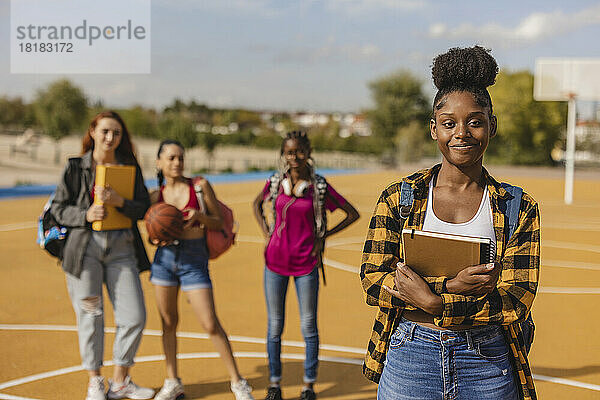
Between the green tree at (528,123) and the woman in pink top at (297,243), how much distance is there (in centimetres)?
6293

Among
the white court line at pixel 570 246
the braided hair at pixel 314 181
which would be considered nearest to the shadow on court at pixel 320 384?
the braided hair at pixel 314 181

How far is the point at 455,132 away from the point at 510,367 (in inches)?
36.2

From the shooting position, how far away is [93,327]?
5.00 meters

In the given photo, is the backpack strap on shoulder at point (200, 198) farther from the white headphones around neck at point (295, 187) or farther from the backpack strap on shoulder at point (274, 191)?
the white headphones around neck at point (295, 187)

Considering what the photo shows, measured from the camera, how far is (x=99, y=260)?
16.5 ft

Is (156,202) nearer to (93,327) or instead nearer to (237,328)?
(93,327)

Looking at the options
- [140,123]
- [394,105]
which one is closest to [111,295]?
[140,123]

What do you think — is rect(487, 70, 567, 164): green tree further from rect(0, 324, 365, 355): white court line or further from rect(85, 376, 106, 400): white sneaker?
rect(85, 376, 106, 400): white sneaker

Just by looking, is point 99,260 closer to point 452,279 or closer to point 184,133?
point 452,279

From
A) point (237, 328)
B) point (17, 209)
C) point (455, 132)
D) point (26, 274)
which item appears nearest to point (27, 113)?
point (17, 209)

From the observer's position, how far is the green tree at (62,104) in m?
52.8

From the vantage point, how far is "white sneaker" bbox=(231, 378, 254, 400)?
5062 mm

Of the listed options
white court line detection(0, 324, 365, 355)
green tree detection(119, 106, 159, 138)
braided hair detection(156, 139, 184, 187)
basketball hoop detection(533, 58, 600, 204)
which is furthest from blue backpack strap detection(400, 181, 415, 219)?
green tree detection(119, 106, 159, 138)

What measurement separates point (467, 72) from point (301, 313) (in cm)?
291
